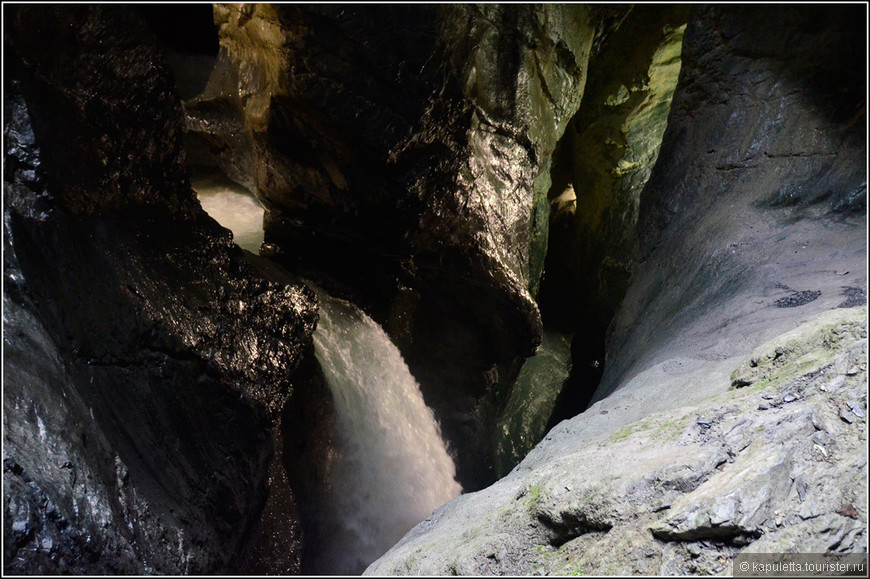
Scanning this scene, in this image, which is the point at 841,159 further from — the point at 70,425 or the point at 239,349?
the point at 70,425

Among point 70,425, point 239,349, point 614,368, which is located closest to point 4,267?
point 70,425

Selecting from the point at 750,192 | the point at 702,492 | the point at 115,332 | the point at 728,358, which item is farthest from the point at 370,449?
the point at 702,492

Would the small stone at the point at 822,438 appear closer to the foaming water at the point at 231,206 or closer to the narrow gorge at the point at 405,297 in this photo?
the narrow gorge at the point at 405,297

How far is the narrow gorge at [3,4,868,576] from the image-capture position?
2061 millimetres

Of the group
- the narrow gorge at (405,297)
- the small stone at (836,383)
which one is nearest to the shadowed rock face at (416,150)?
the narrow gorge at (405,297)

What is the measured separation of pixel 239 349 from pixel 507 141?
9.73ft

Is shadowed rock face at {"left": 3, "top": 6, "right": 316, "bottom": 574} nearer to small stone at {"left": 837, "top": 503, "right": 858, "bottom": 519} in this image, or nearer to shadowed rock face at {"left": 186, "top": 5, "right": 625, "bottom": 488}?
shadowed rock face at {"left": 186, "top": 5, "right": 625, "bottom": 488}

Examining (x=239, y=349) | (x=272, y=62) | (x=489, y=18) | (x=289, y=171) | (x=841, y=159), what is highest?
(x=489, y=18)

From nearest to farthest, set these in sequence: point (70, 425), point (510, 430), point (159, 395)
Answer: point (70, 425)
point (159, 395)
point (510, 430)

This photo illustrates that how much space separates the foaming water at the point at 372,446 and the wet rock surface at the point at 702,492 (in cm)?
270

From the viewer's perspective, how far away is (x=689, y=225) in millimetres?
4520

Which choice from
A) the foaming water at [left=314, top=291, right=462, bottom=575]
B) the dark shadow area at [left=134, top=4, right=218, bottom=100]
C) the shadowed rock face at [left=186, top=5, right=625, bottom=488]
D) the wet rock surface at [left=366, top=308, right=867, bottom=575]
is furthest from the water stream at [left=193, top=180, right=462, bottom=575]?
the wet rock surface at [left=366, top=308, right=867, bottom=575]

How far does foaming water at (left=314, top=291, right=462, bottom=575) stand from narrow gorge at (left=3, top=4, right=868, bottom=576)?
28 mm

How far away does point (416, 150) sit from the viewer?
487 cm
